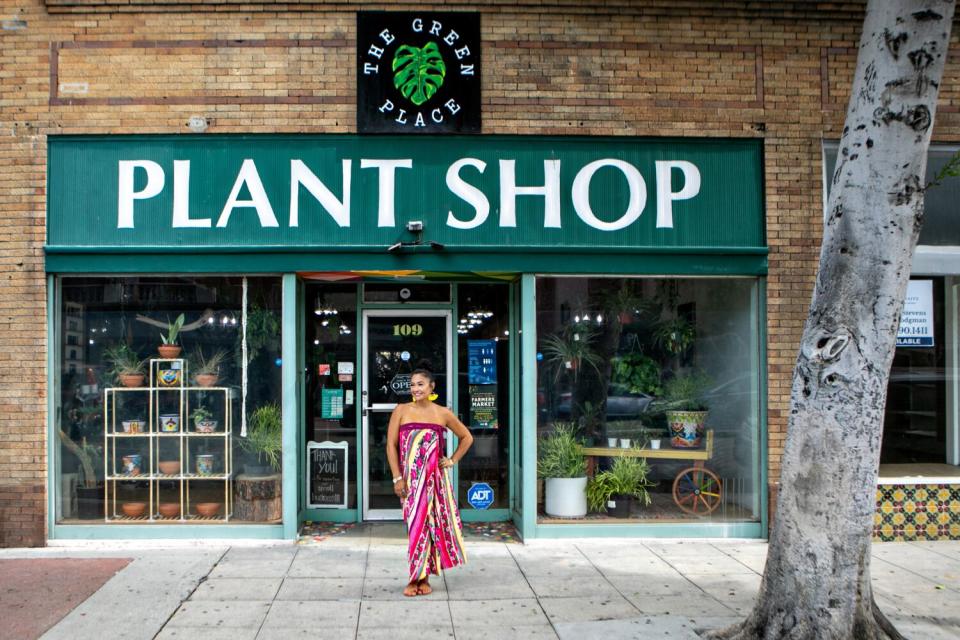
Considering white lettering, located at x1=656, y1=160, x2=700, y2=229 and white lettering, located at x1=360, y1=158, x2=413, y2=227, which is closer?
white lettering, located at x1=360, y1=158, x2=413, y2=227

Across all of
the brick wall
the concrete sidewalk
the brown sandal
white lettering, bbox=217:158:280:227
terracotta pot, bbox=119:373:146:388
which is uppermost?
the brick wall

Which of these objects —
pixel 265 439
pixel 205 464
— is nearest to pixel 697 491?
pixel 265 439

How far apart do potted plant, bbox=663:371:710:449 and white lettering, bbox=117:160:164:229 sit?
5.29m

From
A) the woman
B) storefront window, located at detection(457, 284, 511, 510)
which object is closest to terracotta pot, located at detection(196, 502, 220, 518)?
storefront window, located at detection(457, 284, 511, 510)

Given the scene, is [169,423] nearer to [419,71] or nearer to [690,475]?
[419,71]

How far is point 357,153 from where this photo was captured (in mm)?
7469

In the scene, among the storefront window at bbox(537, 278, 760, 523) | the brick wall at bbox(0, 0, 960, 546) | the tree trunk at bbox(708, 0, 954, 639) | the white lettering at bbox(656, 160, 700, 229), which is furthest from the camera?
the storefront window at bbox(537, 278, 760, 523)

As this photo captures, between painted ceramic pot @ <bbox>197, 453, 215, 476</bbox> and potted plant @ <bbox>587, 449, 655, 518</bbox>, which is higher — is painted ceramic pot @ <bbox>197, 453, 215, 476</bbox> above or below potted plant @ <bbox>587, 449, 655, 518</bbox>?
above

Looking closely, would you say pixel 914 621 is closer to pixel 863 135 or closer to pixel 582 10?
pixel 863 135

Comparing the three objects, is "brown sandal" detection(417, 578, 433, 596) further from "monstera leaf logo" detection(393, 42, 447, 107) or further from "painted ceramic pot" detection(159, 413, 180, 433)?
"monstera leaf logo" detection(393, 42, 447, 107)

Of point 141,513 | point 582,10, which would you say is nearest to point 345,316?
point 141,513

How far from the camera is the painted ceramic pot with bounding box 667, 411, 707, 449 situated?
25.8 ft

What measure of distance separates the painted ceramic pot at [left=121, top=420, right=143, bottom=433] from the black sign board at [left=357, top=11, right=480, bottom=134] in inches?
143

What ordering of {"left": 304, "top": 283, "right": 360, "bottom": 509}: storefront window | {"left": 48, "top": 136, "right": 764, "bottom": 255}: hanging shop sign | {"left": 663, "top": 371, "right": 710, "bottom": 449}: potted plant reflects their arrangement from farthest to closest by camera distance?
{"left": 304, "top": 283, "right": 360, "bottom": 509}: storefront window < {"left": 663, "top": 371, "right": 710, "bottom": 449}: potted plant < {"left": 48, "top": 136, "right": 764, "bottom": 255}: hanging shop sign
